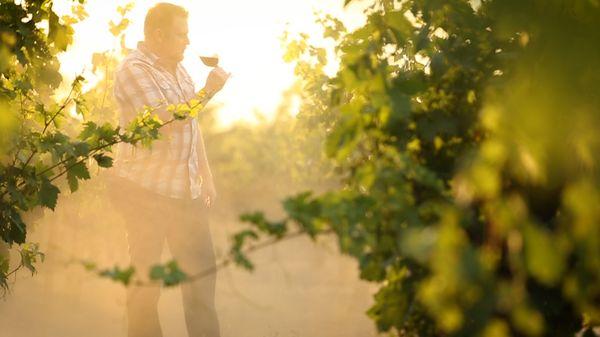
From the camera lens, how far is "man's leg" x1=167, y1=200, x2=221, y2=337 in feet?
16.4

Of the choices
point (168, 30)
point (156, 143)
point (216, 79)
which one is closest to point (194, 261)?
point (156, 143)

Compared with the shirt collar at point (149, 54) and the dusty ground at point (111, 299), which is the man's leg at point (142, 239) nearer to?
the shirt collar at point (149, 54)

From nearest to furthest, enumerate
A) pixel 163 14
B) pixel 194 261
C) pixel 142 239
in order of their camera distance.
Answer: pixel 142 239 < pixel 194 261 < pixel 163 14

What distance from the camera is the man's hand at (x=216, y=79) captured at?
194 inches

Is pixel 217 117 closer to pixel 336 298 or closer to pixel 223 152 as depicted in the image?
pixel 223 152

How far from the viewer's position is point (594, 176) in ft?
5.44

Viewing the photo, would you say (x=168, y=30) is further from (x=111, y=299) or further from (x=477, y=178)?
(x=111, y=299)

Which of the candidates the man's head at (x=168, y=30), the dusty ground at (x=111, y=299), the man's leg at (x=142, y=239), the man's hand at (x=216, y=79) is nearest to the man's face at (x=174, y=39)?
the man's head at (x=168, y=30)

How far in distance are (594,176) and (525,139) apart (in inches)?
14.8

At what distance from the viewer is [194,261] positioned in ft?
16.4

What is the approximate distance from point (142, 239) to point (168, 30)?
1.46 metres

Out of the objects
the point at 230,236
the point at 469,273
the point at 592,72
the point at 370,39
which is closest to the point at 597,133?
the point at 592,72

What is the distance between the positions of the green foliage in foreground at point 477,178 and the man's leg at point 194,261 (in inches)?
107

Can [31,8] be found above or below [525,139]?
above
